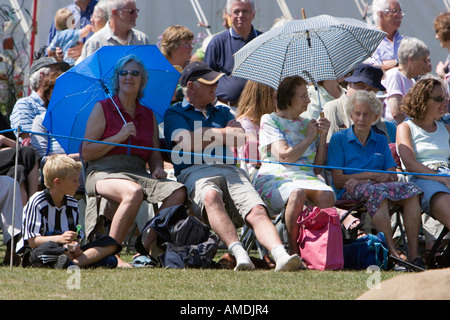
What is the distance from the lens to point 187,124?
7176 mm

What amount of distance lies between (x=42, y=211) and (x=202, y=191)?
124 cm

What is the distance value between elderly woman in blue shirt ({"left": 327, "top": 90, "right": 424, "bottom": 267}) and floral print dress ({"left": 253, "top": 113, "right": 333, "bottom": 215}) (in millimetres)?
262

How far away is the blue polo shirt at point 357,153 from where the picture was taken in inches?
290

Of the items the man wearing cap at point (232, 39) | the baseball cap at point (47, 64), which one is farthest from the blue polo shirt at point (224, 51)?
the baseball cap at point (47, 64)

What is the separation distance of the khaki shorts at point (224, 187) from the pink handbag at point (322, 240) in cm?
41

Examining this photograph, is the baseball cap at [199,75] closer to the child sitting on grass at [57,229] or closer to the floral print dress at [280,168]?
the floral print dress at [280,168]

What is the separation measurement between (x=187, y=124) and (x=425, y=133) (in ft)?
6.92

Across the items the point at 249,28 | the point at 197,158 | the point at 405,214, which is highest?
the point at 249,28

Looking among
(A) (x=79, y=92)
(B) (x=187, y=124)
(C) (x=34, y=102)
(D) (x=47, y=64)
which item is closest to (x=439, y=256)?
(B) (x=187, y=124)

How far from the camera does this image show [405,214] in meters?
7.07

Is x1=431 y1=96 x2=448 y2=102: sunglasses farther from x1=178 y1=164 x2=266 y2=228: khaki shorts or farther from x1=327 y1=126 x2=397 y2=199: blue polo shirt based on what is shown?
x1=178 y1=164 x2=266 y2=228: khaki shorts
